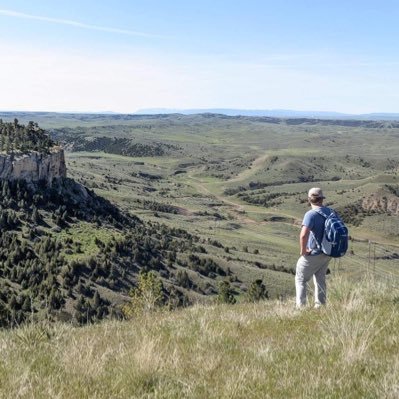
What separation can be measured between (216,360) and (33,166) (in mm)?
80349

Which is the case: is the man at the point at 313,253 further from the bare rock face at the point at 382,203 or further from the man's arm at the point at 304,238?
the bare rock face at the point at 382,203

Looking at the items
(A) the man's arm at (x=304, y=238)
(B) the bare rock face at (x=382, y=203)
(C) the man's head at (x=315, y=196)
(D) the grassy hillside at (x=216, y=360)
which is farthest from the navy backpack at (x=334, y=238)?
(B) the bare rock face at (x=382, y=203)

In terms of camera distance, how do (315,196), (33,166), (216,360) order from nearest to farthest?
(216,360) < (315,196) < (33,166)

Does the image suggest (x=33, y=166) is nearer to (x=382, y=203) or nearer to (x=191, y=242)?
(x=191, y=242)

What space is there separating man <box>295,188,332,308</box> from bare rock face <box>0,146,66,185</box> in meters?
73.0

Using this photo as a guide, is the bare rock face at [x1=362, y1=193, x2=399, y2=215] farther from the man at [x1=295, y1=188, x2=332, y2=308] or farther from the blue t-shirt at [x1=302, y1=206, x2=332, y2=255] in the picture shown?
the blue t-shirt at [x1=302, y1=206, x2=332, y2=255]

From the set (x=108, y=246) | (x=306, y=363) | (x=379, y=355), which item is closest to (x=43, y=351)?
(x=306, y=363)

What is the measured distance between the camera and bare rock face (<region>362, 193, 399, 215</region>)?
151 meters

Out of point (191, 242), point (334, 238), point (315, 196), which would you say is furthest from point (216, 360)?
point (191, 242)

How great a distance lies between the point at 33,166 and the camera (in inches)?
3206

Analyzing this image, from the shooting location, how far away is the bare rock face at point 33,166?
7743 cm

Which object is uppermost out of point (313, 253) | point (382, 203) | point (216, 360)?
point (313, 253)

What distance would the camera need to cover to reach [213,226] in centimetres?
12575

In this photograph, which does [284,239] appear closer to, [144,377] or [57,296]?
[57,296]
